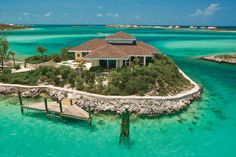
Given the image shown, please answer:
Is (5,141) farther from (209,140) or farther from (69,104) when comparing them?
(209,140)

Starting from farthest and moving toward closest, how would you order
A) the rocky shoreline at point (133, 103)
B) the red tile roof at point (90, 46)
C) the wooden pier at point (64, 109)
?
1. the red tile roof at point (90, 46)
2. the rocky shoreline at point (133, 103)
3. the wooden pier at point (64, 109)

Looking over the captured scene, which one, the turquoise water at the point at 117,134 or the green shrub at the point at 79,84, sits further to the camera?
the green shrub at the point at 79,84

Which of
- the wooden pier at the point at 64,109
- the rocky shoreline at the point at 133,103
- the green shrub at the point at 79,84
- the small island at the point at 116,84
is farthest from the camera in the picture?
the green shrub at the point at 79,84

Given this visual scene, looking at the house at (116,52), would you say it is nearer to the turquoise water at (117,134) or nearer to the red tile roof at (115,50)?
the red tile roof at (115,50)

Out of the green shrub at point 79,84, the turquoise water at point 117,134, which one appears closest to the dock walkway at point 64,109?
the turquoise water at point 117,134

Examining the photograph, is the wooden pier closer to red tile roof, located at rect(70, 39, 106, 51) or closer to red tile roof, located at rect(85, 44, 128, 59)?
red tile roof, located at rect(85, 44, 128, 59)

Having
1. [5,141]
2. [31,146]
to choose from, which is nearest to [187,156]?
[31,146]
